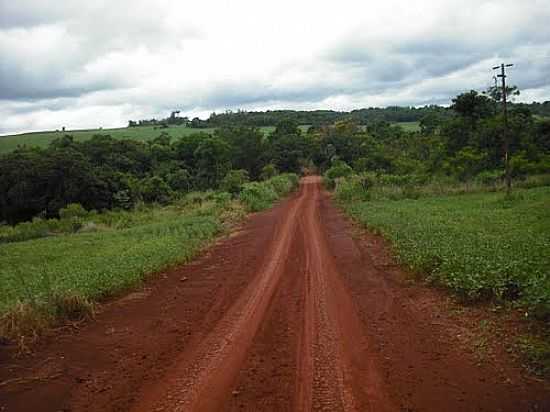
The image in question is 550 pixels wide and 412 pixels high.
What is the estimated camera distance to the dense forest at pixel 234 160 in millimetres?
41906

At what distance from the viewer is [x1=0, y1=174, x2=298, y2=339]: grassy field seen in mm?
9008

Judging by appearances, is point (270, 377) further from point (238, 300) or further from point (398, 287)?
point (398, 287)

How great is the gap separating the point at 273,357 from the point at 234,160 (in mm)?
63062

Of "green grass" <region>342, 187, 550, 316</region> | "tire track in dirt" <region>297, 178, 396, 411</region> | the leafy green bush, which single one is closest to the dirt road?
"tire track in dirt" <region>297, 178, 396, 411</region>

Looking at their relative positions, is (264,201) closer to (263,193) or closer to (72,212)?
(263,193)

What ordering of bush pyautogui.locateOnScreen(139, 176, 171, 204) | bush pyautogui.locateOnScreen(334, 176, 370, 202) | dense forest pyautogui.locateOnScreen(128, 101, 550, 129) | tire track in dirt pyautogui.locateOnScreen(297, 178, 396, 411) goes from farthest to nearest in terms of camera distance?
dense forest pyautogui.locateOnScreen(128, 101, 550, 129) < bush pyautogui.locateOnScreen(139, 176, 171, 204) < bush pyautogui.locateOnScreen(334, 176, 370, 202) < tire track in dirt pyautogui.locateOnScreen(297, 178, 396, 411)

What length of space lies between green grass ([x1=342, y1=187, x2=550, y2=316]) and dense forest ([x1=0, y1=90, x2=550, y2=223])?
20.6 meters

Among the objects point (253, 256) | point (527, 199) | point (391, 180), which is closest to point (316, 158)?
point (391, 180)

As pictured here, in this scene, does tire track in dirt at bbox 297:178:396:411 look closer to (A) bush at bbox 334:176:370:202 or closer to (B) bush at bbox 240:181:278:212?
(B) bush at bbox 240:181:278:212

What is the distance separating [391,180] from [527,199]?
1399cm

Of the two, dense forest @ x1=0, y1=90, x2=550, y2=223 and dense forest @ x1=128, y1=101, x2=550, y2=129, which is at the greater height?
dense forest @ x1=128, y1=101, x2=550, y2=129

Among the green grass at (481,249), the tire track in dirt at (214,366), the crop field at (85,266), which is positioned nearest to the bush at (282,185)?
the crop field at (85,266)

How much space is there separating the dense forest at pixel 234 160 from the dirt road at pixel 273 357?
3092 centimetres

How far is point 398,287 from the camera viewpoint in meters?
10.5
